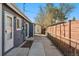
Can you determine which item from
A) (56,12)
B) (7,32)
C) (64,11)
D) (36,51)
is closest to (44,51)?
(36,51)

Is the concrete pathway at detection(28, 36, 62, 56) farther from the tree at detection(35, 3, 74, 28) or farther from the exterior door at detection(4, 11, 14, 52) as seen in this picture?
the tree at detection(35, 3, 74, 28)

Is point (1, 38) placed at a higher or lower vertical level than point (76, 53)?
higher

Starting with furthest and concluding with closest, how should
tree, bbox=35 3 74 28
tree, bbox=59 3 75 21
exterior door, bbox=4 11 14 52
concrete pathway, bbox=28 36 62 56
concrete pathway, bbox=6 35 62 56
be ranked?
1. tree, bbox=35 3 74 28
2. tree, bbox=59 3 75 21
3. concrete pathway, bbox=28 36 62 56
4. concrete pathway, bbox=6 35 62 56
5. exterior door, bbox=4 11 14 52

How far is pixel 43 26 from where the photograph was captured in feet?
103

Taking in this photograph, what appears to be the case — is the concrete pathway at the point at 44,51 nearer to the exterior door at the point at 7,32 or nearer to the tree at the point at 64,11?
the exterior door at the point at 7,32

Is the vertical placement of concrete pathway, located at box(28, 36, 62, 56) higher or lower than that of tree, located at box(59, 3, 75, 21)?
lower

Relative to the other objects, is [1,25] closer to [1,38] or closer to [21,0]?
[1,38]

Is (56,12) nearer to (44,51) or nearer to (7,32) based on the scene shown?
(44,51)

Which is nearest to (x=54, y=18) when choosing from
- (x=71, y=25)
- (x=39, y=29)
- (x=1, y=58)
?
(x=39, y=29)

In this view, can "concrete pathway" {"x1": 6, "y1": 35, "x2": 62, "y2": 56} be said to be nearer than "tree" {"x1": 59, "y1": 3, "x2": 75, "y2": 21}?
Yes

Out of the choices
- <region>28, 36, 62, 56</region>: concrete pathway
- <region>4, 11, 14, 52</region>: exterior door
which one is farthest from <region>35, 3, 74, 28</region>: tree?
<region>4, 11, 14, 52</region>: exterior door

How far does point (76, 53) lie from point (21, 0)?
2.55 meters

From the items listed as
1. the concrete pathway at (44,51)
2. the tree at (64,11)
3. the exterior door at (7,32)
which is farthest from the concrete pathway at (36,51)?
the tree at (64,11)

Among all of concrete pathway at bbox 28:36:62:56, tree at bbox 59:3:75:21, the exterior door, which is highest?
tree at bbox 59:3:75:21
